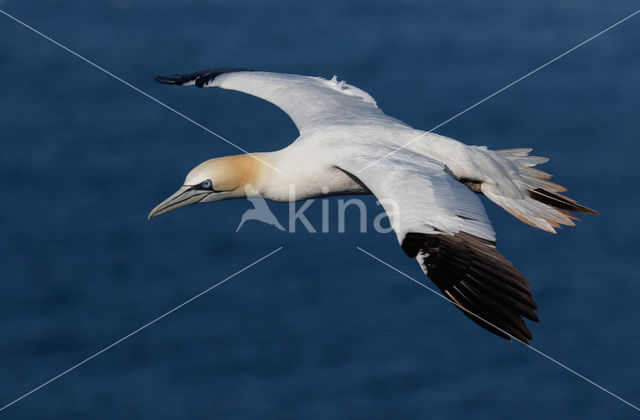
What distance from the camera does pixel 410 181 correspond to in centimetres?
1048

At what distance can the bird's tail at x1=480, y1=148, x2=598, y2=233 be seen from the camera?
1223 cm

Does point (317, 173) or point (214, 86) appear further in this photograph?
point (214, 86)

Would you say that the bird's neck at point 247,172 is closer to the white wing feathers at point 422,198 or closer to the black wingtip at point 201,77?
the white wing feathers at point 422,198

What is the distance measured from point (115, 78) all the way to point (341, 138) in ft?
48.4

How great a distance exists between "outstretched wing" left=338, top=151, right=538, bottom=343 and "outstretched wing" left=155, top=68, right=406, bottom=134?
2.01 metres

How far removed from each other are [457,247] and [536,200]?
10.5 feet

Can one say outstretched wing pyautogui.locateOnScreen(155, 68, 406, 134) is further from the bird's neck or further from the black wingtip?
the bird's neck

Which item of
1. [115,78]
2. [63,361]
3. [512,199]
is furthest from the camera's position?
[115,78]

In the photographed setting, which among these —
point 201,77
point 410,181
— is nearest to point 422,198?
point 410,181

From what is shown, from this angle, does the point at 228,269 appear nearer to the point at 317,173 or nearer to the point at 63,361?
the point at 63,361

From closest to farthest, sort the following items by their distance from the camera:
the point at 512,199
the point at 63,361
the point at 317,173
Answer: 1. the point at 317,173
2. the point at 512,199
3. the point at 63,361

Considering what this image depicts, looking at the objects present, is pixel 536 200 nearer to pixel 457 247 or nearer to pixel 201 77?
pixel 457 247

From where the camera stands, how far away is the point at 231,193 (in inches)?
482

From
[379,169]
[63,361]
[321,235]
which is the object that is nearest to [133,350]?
[63,361]
